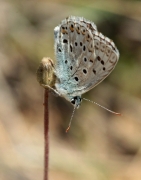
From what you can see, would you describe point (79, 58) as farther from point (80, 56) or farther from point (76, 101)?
point (76, 101)

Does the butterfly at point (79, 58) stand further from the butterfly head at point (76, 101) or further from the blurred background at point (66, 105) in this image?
the blurred background at point (66, 105)

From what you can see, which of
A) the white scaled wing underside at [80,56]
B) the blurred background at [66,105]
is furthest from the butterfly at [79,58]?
the blurred background at [66,105]

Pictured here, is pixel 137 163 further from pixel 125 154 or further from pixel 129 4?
pixel 129 4

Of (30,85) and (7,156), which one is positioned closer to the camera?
(7,156)

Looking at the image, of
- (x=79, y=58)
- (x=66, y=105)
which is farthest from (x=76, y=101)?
(x=66, y=105)

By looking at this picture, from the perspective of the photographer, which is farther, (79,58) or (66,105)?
(66,105)

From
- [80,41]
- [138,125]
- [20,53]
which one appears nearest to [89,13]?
[20,53]

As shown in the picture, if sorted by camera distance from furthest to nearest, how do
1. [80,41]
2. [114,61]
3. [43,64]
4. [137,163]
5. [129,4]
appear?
[129,4]
[137,163]
[80,41]
[114,61]
[43,64]

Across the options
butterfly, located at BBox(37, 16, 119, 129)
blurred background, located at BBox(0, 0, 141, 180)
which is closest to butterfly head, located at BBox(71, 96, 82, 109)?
butterfly, located at BBox(37, 16, 119, 129)
